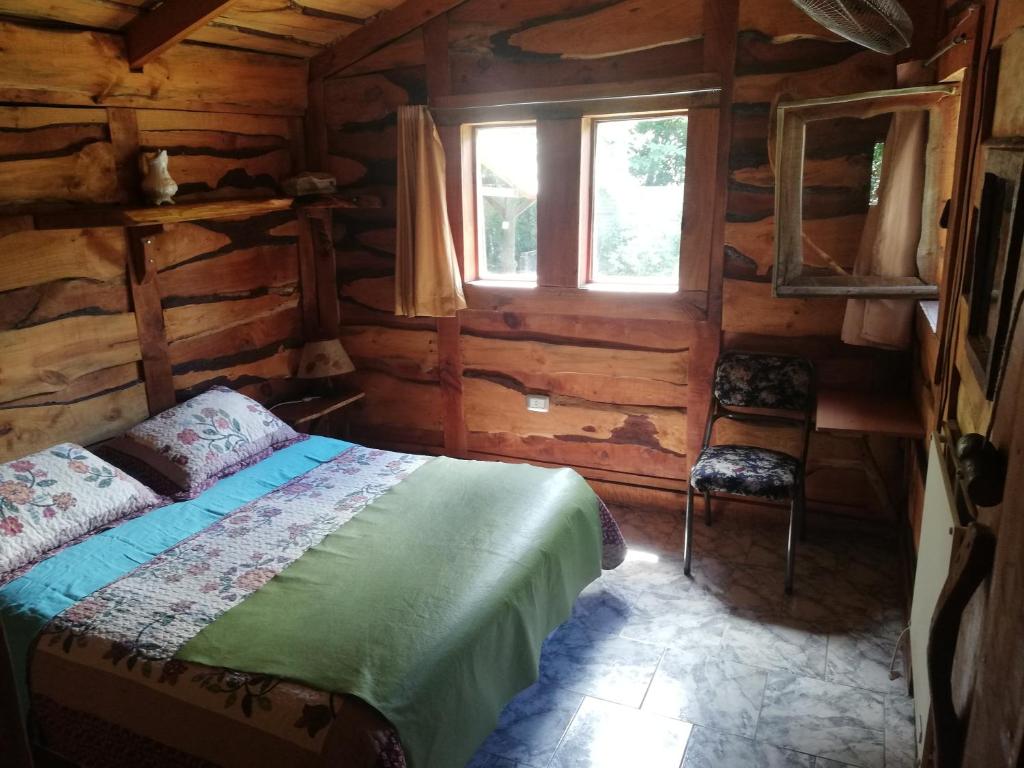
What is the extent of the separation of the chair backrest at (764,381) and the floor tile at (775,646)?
38.3 inches

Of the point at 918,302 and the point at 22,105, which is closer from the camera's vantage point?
the point at 22,105

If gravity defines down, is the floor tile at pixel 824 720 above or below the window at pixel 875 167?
below

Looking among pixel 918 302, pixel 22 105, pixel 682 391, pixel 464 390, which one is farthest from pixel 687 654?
pixel 22 105

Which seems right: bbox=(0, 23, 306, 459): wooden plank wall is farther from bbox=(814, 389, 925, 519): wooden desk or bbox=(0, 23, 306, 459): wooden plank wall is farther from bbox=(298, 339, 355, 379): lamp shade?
bbox=(814, 389, 925, 519): wooden desk

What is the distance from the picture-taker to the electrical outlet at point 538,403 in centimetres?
407

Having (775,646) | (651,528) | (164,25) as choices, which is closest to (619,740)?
(775,646)

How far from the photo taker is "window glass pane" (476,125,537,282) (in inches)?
154

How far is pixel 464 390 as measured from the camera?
4.27 meters

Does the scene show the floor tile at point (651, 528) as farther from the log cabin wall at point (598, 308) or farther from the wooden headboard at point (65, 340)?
the wooden headboard at point (65, 340)

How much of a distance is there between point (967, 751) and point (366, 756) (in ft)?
4.08

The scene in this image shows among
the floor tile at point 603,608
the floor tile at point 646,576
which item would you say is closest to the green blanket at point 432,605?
the floor tile at point 603,608

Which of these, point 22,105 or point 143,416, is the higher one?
point 22,105

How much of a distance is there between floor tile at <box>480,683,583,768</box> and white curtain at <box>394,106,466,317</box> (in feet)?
6.87

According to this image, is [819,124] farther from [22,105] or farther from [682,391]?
[22,105]
